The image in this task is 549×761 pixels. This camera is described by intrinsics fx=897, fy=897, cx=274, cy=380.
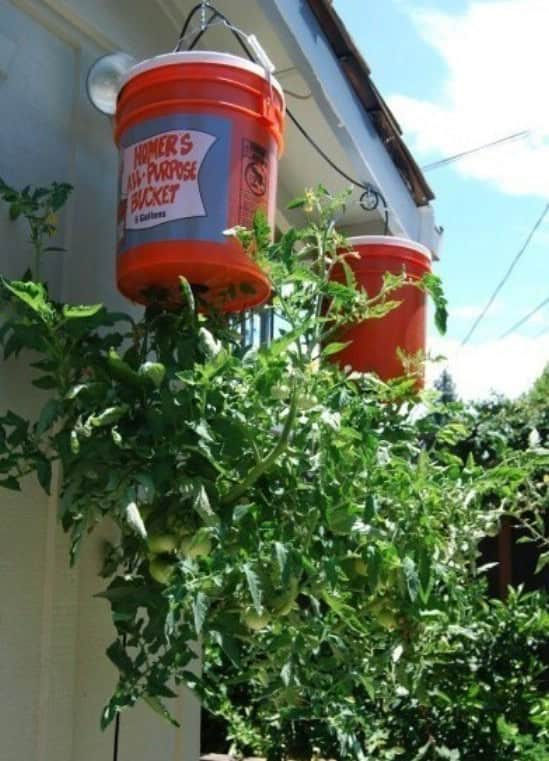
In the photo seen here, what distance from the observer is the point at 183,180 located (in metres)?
1.76

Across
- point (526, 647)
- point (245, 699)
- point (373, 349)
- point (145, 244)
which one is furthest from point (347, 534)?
point (245, 699)

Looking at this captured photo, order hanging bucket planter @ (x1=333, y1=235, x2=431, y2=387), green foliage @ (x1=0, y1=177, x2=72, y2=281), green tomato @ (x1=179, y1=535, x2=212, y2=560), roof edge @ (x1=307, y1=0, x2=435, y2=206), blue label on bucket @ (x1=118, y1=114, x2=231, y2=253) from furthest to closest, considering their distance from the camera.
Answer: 1. roof edge @ (x1=307, y1=0, x2=435, y2=206)
2. hanging bucket planter @ (x1=333, y1=235, x2=431, y2=387)
3. green foliage @ (x1=0, y1=177, x2=72, y2=281)
4. blue label on bucket @ (x1=118, y1=114, x2=231, y2=253)
5. green tomato @ (x1=179, y1=535, x2=212, y2=560)

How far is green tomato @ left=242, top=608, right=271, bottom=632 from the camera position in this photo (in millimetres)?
1536

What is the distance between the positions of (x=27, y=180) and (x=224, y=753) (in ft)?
10.8

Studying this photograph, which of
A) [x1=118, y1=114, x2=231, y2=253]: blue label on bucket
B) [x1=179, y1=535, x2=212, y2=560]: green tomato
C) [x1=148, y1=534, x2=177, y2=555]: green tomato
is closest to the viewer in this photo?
[x1=179, y1=535, x2=212, y2=560]: green tomato

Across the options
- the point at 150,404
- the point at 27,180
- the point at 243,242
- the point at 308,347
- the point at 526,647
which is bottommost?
the point at 526,647

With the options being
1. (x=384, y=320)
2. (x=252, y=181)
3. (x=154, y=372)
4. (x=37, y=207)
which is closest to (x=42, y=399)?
(x=37, y=207)

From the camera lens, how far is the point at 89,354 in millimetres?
1677

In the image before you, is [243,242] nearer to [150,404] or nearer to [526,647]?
[150,404]

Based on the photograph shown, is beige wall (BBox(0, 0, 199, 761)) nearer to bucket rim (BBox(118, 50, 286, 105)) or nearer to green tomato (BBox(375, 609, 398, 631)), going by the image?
bucket rim (BBox(118, 50, 286, 105))

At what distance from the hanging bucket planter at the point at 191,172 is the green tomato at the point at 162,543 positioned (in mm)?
536

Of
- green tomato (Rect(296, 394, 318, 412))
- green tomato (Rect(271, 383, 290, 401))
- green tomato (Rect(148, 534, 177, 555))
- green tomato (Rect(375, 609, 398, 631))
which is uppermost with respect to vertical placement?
green tomato (Rect(271, 383, 290, 401))

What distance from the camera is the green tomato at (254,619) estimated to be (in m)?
1.54

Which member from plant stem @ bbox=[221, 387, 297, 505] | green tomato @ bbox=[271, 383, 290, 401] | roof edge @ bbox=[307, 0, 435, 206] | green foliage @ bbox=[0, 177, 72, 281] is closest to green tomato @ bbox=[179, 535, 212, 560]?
plant stem @ bbox=[221, 387, 297, 505]
